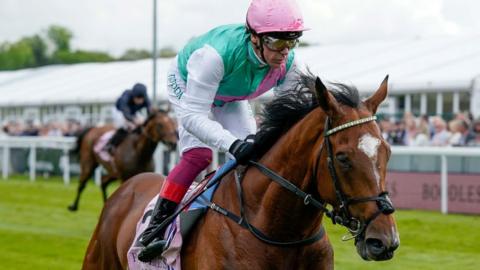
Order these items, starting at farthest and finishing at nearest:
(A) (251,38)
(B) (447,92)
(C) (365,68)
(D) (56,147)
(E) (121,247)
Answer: (D) (56,147)
(C) (365,68)
(B) (447,92)
(E) (121,247)
(A) (251,38)

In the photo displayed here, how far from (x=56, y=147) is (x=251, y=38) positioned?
54.7 feet

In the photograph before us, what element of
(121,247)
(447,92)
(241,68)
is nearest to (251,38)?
(241,68)

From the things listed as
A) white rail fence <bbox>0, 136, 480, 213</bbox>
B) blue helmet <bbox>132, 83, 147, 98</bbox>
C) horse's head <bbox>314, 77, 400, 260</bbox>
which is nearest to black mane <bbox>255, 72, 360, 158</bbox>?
horse's head <bbox>314, 77, 400, 260</bbox>

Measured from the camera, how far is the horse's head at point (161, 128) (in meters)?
12.3

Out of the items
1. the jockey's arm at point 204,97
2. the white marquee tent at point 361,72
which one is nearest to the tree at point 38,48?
the white marquee tent at point 361,72

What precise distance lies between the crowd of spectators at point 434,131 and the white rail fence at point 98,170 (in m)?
0.49

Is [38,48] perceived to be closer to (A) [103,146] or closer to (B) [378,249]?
(A) [103,146]

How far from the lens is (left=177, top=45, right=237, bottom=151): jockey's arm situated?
4156mm

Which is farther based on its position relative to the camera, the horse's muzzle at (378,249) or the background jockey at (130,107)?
the background jockey at (130,107)

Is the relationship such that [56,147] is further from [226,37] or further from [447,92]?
[226,37]

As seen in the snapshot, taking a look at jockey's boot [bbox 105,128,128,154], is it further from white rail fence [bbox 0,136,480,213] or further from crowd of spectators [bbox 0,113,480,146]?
crowd of spectators [bbox 0,113,480,146]

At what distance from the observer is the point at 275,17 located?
13.1 ft

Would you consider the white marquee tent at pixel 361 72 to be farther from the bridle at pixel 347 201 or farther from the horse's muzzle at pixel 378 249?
the horse's muzzle at pixel 378 249

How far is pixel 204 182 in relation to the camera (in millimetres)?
4578
